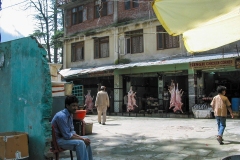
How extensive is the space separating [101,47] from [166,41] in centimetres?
566

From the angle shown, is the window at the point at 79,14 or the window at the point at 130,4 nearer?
the window at the point at 130,4

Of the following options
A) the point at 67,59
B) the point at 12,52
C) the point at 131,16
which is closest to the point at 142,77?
the point at 131,16

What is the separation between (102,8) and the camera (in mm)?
20266

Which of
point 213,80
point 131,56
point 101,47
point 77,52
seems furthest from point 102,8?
point 213,80

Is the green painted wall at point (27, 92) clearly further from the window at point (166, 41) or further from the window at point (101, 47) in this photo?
the window at point (101, 47)

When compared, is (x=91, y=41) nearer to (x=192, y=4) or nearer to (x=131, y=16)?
(x=131, y=16)

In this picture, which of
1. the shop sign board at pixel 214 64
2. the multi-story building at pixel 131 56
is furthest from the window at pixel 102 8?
the shop sign board at pixel 214 64

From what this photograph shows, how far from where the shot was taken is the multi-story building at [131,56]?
1529cm

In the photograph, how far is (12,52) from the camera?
17.2 ft

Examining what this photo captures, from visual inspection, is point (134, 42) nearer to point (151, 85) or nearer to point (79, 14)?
point (151, 85)

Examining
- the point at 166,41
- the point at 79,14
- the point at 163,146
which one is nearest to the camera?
the point at 163,146

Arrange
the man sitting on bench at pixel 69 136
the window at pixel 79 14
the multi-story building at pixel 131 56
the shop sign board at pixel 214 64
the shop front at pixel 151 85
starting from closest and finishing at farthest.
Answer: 1. the man sitting on bench at pixel 69 136
2. the shop sign board at pixel 214 64
3. the multi-story building at pixel 131 56
4. the shop front at pixel 151 85
5. the window at pixel 79 14

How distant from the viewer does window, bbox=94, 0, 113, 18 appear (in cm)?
1986

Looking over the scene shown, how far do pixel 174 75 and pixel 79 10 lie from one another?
988 centimetres
